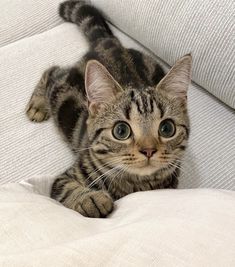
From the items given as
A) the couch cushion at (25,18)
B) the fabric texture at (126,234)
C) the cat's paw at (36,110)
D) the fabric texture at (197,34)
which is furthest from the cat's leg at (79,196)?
the couch cushion at (25,18)

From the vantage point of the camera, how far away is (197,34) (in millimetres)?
1217

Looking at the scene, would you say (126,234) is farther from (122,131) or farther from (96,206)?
(122,131)

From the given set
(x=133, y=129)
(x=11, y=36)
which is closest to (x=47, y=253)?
(x=133, y=129)

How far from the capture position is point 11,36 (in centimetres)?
155

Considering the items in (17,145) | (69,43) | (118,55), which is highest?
(118,55)

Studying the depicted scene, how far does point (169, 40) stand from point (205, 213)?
30.4 inches

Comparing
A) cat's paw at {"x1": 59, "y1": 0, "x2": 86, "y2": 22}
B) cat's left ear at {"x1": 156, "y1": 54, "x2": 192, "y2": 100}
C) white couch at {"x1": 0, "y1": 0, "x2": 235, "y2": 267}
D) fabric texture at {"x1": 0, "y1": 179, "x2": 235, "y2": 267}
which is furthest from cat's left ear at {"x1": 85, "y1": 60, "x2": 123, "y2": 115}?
cat's paw at {"x1": 59, "y1": 0, "x2": 86, "y2": 22}

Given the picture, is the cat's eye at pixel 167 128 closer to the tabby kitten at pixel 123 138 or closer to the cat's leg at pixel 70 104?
the tabby kitten at pixel 123 138

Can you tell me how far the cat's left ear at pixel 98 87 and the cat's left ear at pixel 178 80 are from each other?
0.39 ft

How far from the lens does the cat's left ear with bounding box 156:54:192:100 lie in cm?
99

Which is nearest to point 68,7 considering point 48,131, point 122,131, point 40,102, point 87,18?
point 87,18

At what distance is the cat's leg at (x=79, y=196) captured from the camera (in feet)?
2.91

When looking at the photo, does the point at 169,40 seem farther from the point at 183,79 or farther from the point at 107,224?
the point at 107,224

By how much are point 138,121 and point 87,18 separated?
0.72m
